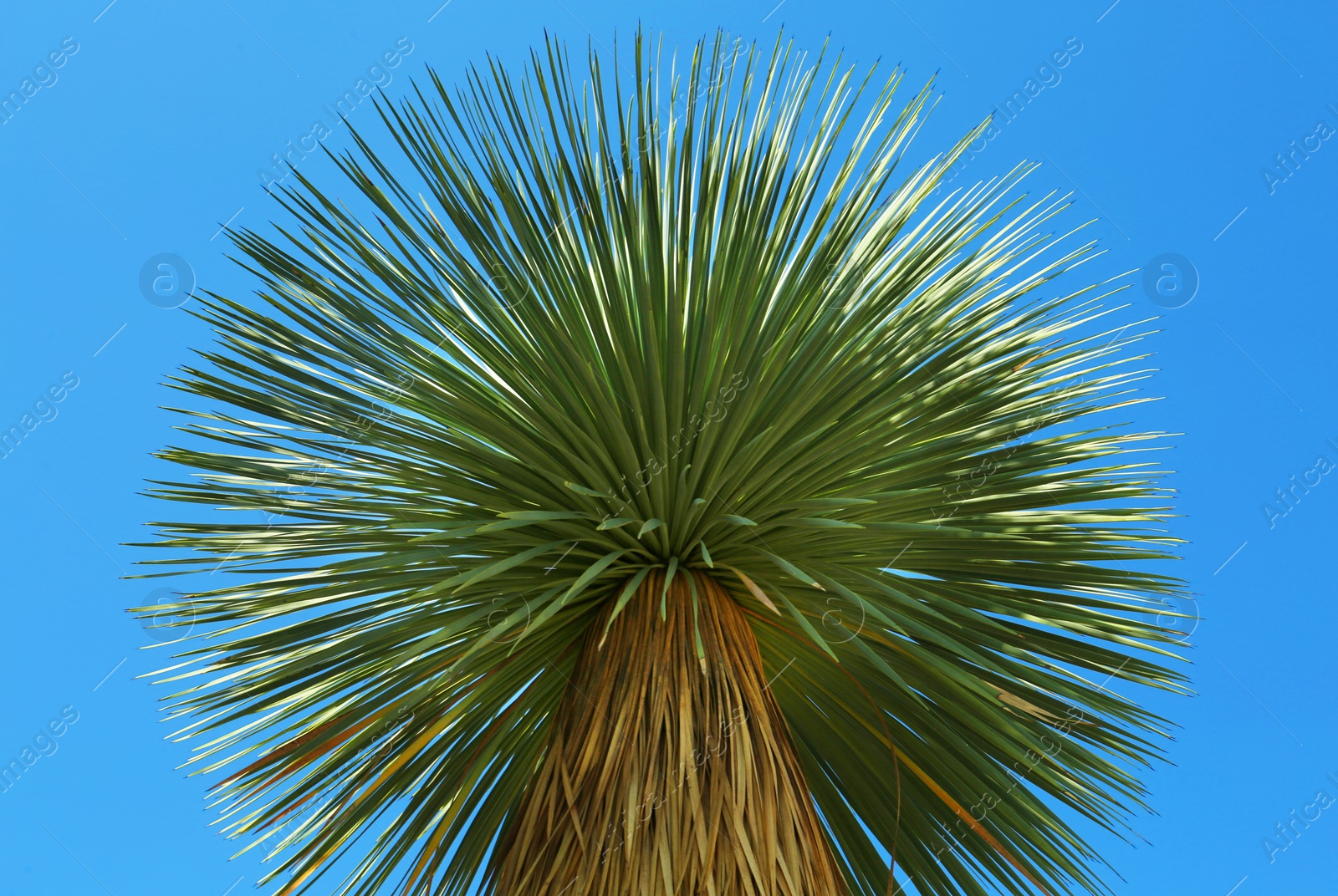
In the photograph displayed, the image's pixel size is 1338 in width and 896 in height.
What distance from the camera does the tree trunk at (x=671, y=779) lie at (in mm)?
2400

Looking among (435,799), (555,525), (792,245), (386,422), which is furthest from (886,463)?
(435,799)

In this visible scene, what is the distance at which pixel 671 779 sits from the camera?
246 cm

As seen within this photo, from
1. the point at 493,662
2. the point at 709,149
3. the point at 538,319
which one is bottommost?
the point at 493,662

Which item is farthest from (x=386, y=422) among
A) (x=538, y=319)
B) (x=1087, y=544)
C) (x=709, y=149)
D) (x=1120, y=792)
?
(x=1120, y=792)

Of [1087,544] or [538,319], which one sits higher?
[538,319]

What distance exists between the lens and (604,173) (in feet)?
9.70

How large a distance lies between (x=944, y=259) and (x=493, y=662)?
1.80 metres

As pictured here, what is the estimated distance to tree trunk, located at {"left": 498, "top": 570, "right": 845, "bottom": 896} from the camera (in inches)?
94.5

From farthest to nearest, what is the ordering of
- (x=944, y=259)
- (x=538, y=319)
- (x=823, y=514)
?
1. (x=944, y=259)
2. (x=823, y=514)
3. (x=538, y=319)

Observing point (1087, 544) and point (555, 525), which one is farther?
point (1087, 544)

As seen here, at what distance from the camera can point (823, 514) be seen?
293 cm

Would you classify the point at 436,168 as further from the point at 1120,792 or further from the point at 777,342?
the point at 1120,792

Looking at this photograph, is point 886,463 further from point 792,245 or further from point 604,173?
point 604,173

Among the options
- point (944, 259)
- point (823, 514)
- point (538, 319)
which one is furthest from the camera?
point (944, 259)
